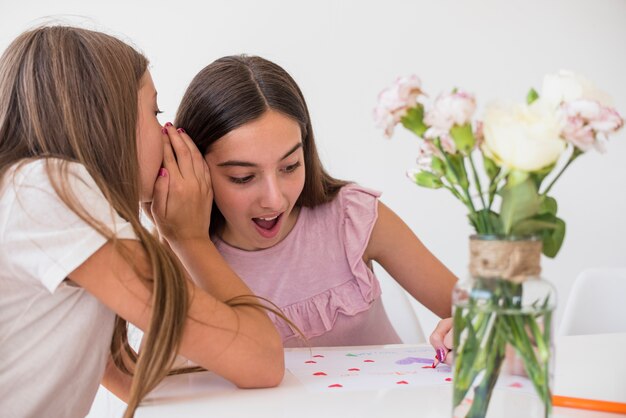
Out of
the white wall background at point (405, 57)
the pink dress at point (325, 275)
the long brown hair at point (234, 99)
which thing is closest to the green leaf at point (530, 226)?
the long brown hair at point (234, 99)

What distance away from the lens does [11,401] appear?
96cm

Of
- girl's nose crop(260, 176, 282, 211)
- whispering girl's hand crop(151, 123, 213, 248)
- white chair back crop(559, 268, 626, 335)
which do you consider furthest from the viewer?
white chair back crop(559, 268, 626, 335)

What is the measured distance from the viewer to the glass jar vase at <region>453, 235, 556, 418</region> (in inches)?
25.9

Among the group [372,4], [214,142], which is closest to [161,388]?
[214,142]

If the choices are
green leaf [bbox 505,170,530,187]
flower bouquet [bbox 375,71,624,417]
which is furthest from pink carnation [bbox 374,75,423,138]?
green leaf [bbox 505,170,530,187]

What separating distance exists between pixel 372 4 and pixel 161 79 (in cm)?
82

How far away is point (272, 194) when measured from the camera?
1.34 meters

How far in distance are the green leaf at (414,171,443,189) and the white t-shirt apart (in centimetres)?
39

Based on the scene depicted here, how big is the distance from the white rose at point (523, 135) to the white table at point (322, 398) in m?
0.36

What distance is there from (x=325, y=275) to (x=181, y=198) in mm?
446

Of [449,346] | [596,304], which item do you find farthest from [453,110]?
[596,304]

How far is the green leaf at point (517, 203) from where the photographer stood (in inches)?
25.7

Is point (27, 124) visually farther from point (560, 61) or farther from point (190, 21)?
point (560, 61)

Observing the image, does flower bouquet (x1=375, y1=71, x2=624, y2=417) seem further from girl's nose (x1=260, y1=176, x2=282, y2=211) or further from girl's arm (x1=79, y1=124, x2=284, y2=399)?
girl's nose (x1=260, y1=176, x2=282, y2=211)
